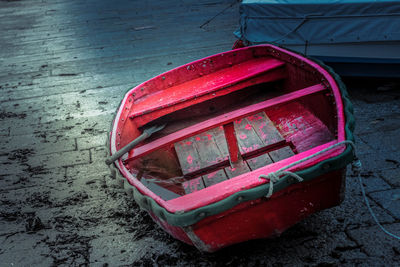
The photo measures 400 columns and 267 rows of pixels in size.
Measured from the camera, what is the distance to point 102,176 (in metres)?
3.80

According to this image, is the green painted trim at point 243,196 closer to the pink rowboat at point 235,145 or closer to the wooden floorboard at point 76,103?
the pink rowboat at point 235,145

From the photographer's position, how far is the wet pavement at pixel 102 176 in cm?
268

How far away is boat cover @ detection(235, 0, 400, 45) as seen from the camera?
430cm

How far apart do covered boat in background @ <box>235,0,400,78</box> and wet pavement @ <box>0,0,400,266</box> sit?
429mm

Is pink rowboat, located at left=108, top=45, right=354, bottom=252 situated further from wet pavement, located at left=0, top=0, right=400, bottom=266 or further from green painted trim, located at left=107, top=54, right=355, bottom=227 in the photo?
wet pavement, located at left=0, top=0, right=400, bottom=266

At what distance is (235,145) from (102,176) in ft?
4.90

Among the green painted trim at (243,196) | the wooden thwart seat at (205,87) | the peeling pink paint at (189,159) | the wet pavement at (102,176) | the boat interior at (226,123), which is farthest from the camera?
the wooden thwart seat at (205,87)

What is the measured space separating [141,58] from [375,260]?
584cm

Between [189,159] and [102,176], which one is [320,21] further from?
[102,176]

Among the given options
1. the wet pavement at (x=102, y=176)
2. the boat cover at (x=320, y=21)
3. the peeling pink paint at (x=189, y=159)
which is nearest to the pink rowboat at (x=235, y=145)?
the peeling pink paint at (x=189, y=159)

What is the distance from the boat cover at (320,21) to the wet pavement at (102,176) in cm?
81

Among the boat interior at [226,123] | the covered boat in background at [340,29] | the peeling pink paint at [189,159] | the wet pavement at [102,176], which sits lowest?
the wet pavement at [102,176]

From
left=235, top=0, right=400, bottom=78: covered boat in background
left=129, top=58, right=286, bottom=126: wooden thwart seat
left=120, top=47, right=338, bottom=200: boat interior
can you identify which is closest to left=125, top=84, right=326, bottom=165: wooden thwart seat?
left=120, top=47, right=338, bottom=200: boat interior

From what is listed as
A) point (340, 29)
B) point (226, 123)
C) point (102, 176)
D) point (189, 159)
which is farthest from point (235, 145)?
point (340, 29)
